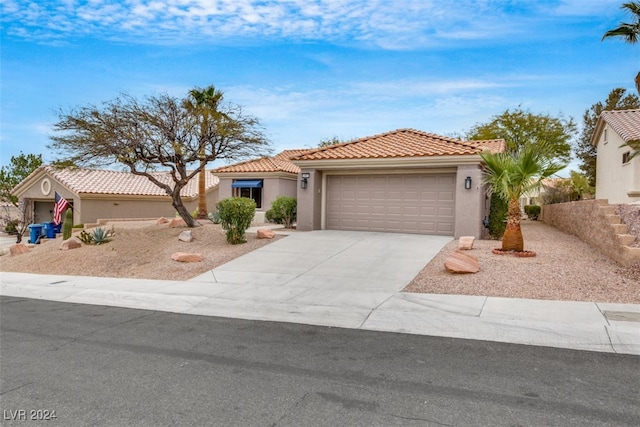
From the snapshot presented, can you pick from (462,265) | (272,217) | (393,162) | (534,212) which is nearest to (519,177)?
(462,265)

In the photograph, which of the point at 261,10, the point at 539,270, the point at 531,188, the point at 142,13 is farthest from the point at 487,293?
the point at 142,13

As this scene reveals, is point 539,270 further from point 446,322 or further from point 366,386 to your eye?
point 366,386

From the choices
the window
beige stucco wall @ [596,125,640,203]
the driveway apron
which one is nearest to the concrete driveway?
the driveway apron

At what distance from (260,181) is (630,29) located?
58.4 feet

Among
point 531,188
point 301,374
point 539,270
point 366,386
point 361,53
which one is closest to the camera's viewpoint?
point 366,386

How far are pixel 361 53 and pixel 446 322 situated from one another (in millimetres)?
14502

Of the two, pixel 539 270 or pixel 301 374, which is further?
pixel 539 270

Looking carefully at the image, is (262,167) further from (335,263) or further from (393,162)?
(335,263)

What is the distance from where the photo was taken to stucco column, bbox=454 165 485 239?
15.5 m

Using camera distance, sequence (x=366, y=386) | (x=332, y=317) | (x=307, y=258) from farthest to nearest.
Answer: (x=307, y=258) → (x=332, y=317) → (x=366, y=386)

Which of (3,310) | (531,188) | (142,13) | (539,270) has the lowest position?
(3,310)

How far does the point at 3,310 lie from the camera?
27.8 ft

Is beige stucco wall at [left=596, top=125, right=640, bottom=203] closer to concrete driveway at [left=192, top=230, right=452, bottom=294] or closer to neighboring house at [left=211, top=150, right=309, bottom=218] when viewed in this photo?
concrete driveway at [left=192, top=230, right=452, bottom=294]

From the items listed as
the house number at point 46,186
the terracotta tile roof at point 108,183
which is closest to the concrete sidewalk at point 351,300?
the terracotta tile roof at point 108,183
